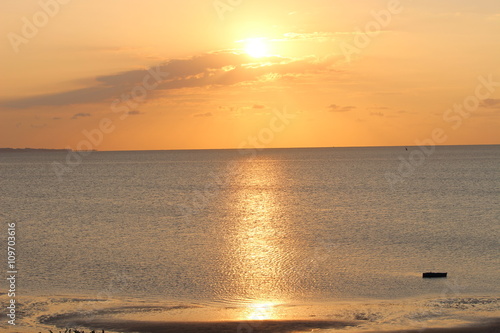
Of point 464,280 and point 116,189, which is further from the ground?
point 116,189

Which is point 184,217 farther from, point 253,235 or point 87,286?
point 87,286

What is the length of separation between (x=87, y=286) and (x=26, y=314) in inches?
272

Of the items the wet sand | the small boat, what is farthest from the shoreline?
the small boat

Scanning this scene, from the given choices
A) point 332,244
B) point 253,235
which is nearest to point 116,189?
point 253,235

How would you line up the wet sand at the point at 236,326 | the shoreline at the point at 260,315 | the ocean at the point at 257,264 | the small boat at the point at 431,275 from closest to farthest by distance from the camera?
the wet sand at the point at 236,326
the shoreline at the point at 260,315
the ocean at the point at 257,264
the small boat at the point at 431,275

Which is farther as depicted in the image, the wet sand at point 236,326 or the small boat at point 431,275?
the small boat at point 431,275

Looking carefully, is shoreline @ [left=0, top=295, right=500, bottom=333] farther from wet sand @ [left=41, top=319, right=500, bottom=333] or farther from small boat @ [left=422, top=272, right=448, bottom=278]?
small boat @ [left=422, top=272, right=448, bottom=278]

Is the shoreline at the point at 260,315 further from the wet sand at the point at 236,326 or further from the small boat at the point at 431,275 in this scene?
the small boat at the point at 431,275

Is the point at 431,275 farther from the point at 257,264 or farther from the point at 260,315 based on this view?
the point at 260,315

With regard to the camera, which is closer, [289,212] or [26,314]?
[26,314]

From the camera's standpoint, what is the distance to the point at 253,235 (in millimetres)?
57406

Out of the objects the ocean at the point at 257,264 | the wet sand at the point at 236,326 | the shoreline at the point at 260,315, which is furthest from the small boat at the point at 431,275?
the wet sand at the point at 236,326

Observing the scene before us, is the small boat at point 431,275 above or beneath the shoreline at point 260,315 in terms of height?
above

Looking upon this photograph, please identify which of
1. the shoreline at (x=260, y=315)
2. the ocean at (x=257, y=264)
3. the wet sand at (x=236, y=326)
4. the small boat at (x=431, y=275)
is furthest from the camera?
the small boat at (x=431, y=275)
